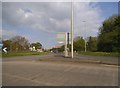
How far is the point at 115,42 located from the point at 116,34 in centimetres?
344

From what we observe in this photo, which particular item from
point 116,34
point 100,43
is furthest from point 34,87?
point 100,43

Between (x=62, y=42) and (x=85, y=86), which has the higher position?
(x=62, y=42)

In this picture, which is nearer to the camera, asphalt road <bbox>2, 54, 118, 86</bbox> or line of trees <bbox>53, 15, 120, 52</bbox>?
asphalt road <bbox>2, 54, 118, 86</bbox>

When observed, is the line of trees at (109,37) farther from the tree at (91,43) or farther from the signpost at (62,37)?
the signpost at (62,37)

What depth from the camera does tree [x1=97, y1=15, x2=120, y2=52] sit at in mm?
87188

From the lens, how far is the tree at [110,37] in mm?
87188

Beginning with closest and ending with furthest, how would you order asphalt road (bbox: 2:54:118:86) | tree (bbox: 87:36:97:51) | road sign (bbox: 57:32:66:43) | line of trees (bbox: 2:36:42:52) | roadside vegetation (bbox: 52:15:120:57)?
asphalt road (bbox: 2:54:118:86) → road sign (bbox: 57:32:66:43) → roadside vegetation (bbox: 52:15:120:57) → line of trees (bbox: 2:36:42:52) → tree (bbox: 87:36:97:51)

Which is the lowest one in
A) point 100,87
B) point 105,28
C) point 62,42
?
point 100,87

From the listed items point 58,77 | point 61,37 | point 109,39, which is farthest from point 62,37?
point 109,39

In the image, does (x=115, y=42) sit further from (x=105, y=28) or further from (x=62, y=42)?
(x=62, y=42)

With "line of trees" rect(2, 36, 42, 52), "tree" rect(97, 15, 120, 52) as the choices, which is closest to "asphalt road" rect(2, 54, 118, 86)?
"tree" rect(97, 15, 120, 52)

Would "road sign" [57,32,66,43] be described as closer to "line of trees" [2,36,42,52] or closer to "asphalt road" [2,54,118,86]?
"asphalt road" [2,54,118,86]

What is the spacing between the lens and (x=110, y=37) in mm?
89000

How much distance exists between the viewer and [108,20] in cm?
10769
